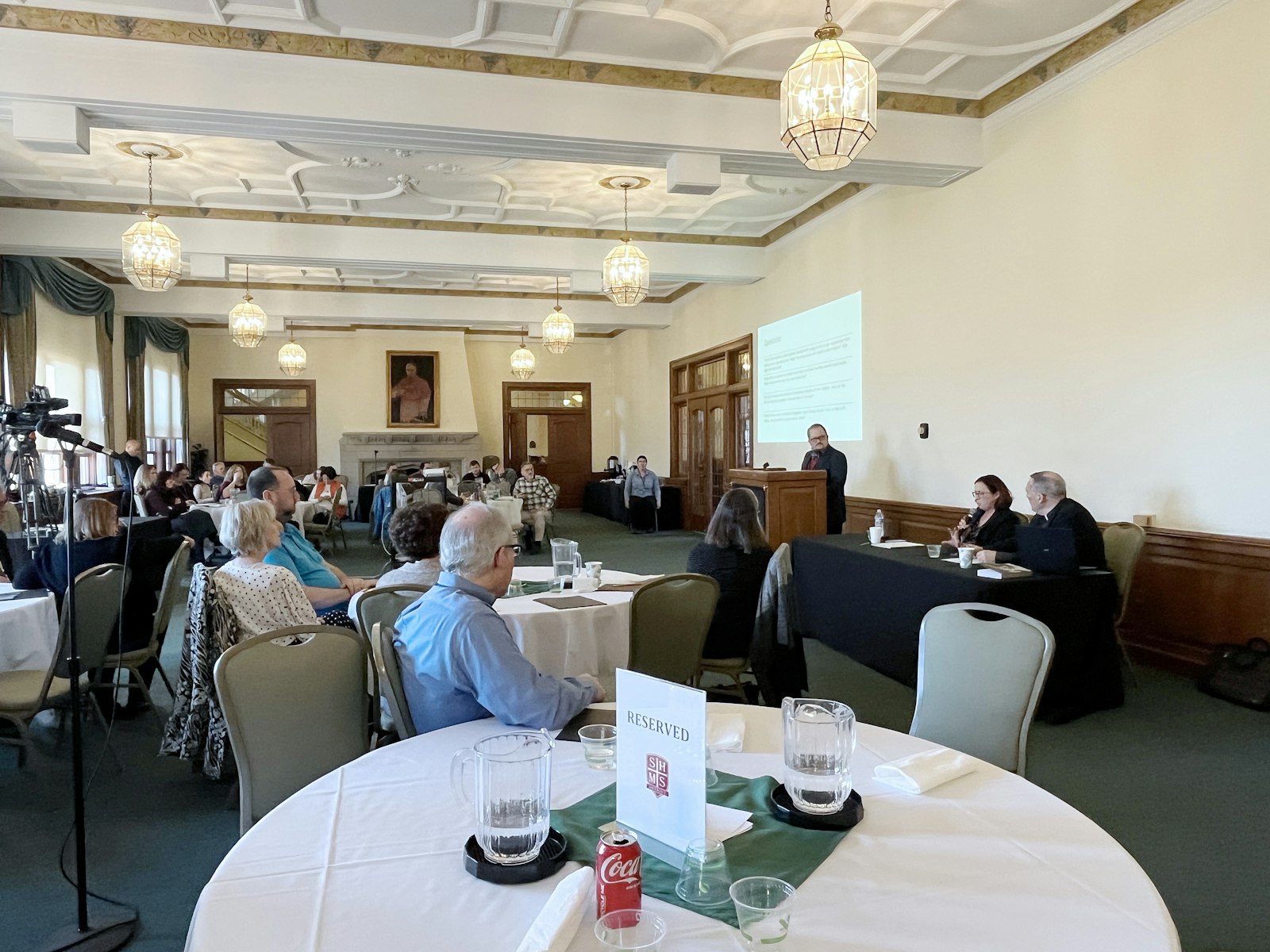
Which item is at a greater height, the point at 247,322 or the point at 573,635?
the point at 247,322

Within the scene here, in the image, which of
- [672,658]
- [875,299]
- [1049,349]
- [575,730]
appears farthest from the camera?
[875,299]

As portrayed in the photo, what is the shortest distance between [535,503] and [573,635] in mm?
7465

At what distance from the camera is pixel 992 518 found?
209 inches

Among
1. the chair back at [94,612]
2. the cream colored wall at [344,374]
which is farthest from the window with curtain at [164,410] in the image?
the chair back at [94,612]

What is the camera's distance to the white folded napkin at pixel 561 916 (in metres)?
1.06

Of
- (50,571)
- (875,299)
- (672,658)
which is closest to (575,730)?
(672,658)

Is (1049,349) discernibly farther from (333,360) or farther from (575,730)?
(333,360)

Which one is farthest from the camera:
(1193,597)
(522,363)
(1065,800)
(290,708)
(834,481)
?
(522,363)

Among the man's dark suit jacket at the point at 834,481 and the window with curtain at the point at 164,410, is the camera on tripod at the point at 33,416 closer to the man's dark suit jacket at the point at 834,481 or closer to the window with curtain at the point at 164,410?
the man's dark suit jacket at the point at 834,481

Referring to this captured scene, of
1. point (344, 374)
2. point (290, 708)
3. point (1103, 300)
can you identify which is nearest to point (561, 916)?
point (290, 708)

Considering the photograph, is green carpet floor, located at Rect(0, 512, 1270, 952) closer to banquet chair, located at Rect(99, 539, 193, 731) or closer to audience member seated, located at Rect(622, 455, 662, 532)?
banquet chair, located at Rect(99, 539, 193, 731)

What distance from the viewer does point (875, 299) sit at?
820 centimetres

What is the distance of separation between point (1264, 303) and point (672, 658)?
3.93 m

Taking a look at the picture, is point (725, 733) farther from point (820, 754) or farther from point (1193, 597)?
point (1193, 597)
